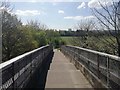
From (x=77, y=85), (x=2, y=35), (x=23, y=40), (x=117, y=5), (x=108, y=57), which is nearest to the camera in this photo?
(x=108, y=57)

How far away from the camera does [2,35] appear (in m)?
27.4

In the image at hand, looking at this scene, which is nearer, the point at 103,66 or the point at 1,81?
the point at 1,81

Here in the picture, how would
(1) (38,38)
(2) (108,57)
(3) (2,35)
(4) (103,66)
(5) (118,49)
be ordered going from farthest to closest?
(1) (38,38), (3) (2,35), (5) (118,49), (4) (103,66), (2) (108,57)

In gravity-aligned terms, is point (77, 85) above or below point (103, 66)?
below

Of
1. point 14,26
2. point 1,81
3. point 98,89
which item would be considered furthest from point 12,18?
point 1,81

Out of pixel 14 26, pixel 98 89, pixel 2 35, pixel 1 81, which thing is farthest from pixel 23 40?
pixel 1 81

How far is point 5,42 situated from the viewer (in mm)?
29922

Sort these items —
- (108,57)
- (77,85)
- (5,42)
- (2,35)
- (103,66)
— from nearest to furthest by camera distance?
(108,57), (103,66), (77,85), (2,35), (5,42)

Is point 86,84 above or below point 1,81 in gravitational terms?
below

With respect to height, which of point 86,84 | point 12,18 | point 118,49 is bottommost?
point 86,84

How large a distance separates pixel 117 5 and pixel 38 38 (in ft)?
122

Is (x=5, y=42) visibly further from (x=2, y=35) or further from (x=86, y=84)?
(x=86, y=84)

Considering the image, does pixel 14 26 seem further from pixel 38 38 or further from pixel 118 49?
pixel 38 38

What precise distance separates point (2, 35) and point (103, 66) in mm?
20717
